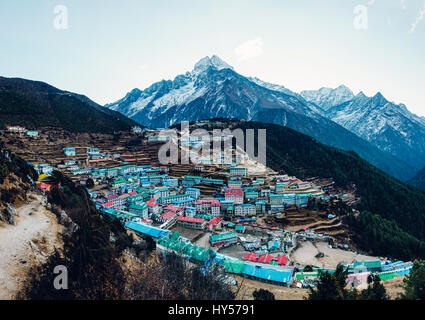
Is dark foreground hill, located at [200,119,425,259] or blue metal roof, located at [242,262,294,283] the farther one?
dark foreground hill, located at [200,119,425,259]

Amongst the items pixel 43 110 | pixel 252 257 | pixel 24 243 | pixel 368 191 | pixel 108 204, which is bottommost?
pixel 252 257

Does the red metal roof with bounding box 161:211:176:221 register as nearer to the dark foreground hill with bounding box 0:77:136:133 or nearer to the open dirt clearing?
the open dirt clearing

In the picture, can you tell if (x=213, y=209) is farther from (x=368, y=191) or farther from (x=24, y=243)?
(x=368, y=191)

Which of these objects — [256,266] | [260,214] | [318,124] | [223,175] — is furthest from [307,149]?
[318,124]

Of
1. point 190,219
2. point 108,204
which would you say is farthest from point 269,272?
point 108,204

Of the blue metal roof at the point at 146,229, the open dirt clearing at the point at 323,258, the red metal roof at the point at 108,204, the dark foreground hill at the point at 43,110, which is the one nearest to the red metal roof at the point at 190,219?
the blue metal roof at the point at 146,229

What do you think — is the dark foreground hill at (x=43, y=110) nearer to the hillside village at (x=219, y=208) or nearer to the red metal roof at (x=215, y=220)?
the hillside village at (x=219, y=208)

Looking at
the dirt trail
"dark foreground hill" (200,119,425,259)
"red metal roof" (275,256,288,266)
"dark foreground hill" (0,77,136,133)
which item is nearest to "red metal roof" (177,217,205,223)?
"red metal roof" (275,256,288,266)
